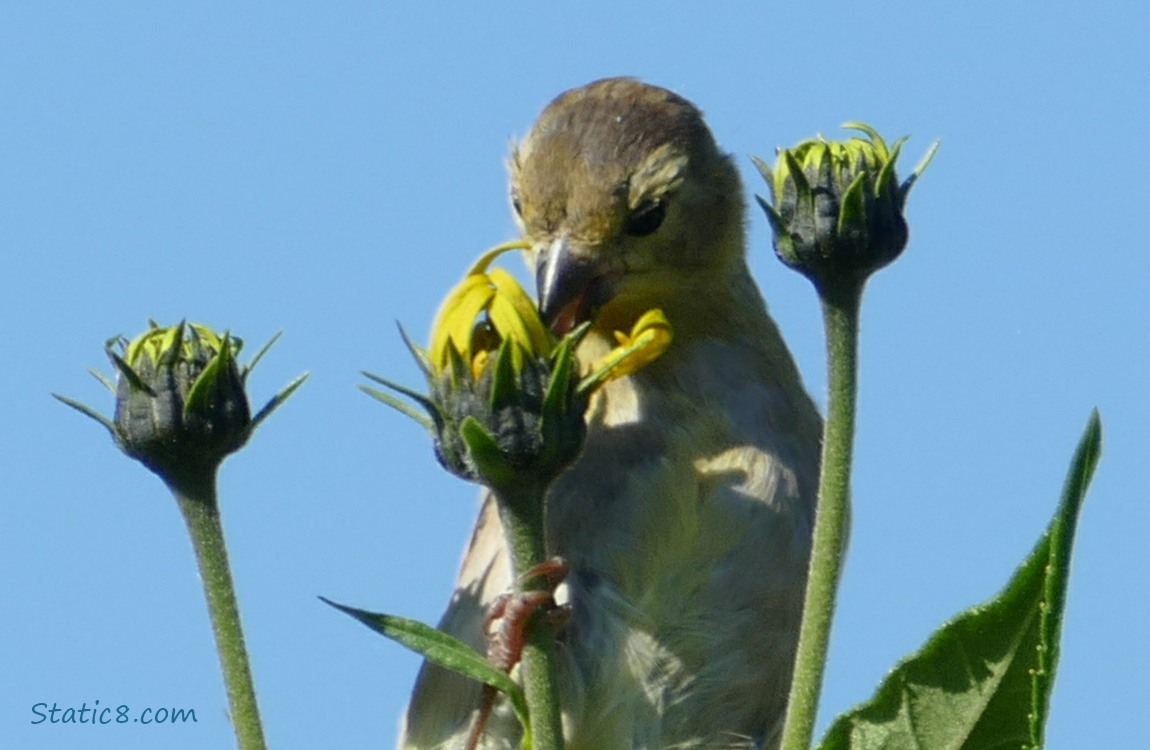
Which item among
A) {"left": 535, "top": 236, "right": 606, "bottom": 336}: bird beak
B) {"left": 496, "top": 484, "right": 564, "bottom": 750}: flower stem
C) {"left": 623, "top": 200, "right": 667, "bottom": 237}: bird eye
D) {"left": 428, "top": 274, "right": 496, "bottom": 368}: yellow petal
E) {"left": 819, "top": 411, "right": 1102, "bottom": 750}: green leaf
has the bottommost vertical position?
{"left": 819, "top": 411, "right": 1102, "bottom": 750}: green leaf

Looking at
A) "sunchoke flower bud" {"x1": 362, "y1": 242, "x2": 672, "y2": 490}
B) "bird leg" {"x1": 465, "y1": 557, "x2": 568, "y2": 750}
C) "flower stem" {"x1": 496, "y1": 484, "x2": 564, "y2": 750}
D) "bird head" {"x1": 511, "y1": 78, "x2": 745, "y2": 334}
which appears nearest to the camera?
"flower stem" {"x1": 496, "y1": 484, "x2": 564, "y2": 750}

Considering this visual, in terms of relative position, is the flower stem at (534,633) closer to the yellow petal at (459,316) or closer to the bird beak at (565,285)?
the yellow petal at (459,316)

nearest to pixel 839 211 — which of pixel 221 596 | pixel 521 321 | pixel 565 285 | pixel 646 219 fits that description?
pixel 521 321

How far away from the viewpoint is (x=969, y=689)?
108 inches

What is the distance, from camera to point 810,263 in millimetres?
3215

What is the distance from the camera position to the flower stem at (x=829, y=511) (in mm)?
2652

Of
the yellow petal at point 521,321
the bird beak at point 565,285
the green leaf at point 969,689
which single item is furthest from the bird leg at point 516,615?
the bird beak at point 565,285

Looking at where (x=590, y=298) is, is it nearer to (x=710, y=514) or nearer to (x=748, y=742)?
(x=710, y=514)

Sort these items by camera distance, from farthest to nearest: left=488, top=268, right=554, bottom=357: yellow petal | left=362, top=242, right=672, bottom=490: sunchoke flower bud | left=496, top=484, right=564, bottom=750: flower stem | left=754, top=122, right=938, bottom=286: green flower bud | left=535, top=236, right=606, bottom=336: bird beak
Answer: left=535, top=236, right=606, bottom=336: bird beak, left=754, top=122, right=938, bottom=286: green flower bud, left=488, top=268, right=554, bottom=357: yellow petal, left=362, top=242, right=672, bottom=490: sunchoke flower bud, left=496, top=484, right=564, bottom=750: flower stem

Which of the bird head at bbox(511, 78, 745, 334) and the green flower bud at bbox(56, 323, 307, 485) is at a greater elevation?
the bird head at bbox(511, 78, 745, 334)

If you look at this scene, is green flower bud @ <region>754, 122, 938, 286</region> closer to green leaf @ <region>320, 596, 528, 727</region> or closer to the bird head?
green leaf @ <region>320, 596, 528, 727</region>

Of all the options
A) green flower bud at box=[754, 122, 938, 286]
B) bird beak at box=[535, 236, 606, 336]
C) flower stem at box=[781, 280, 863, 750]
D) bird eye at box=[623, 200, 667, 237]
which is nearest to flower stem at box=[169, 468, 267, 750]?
flower stem at box=[781, 280, 863, 750]

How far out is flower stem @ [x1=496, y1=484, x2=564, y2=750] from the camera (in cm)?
263

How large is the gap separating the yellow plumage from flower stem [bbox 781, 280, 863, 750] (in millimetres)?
1861
